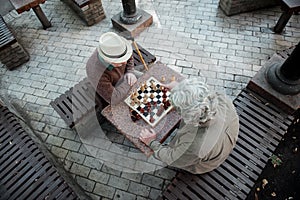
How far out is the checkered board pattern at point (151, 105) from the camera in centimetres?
323

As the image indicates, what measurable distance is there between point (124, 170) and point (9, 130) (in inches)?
72.5

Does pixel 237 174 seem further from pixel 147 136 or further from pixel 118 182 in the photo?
pixel 118 182

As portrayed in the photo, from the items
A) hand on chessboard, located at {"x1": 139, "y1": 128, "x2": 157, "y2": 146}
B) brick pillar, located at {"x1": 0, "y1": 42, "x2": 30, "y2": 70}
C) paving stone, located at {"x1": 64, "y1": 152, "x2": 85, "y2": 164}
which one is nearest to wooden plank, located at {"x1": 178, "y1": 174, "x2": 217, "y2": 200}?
hand on chessboard, located at {"x1": 139, "y1": 128, "x2": 157, "y2": 146}

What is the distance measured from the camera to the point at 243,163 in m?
3.09

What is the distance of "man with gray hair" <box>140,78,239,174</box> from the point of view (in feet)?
7.18

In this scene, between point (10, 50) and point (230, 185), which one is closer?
point (230, 185)

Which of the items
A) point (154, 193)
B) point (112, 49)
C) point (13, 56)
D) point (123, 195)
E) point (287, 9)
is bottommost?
point (154, 193)

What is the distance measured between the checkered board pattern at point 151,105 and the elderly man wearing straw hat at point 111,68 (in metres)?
0.20

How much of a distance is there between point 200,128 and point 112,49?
1501 mm

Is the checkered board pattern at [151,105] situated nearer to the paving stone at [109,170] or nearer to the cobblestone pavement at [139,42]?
the cobblestone pavement at [139,42]

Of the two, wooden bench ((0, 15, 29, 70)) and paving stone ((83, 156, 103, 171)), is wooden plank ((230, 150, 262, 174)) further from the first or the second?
wooden bench ((0, 15, 29, 70))

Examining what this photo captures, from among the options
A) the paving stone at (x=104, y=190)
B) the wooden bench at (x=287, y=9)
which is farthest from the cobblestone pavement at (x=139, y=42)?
the wooden bench at (x=287, y=9)

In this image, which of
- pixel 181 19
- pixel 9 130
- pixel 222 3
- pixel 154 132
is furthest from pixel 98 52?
pixel 222 3

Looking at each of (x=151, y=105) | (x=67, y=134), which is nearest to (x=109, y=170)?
(x=67, y=134)
